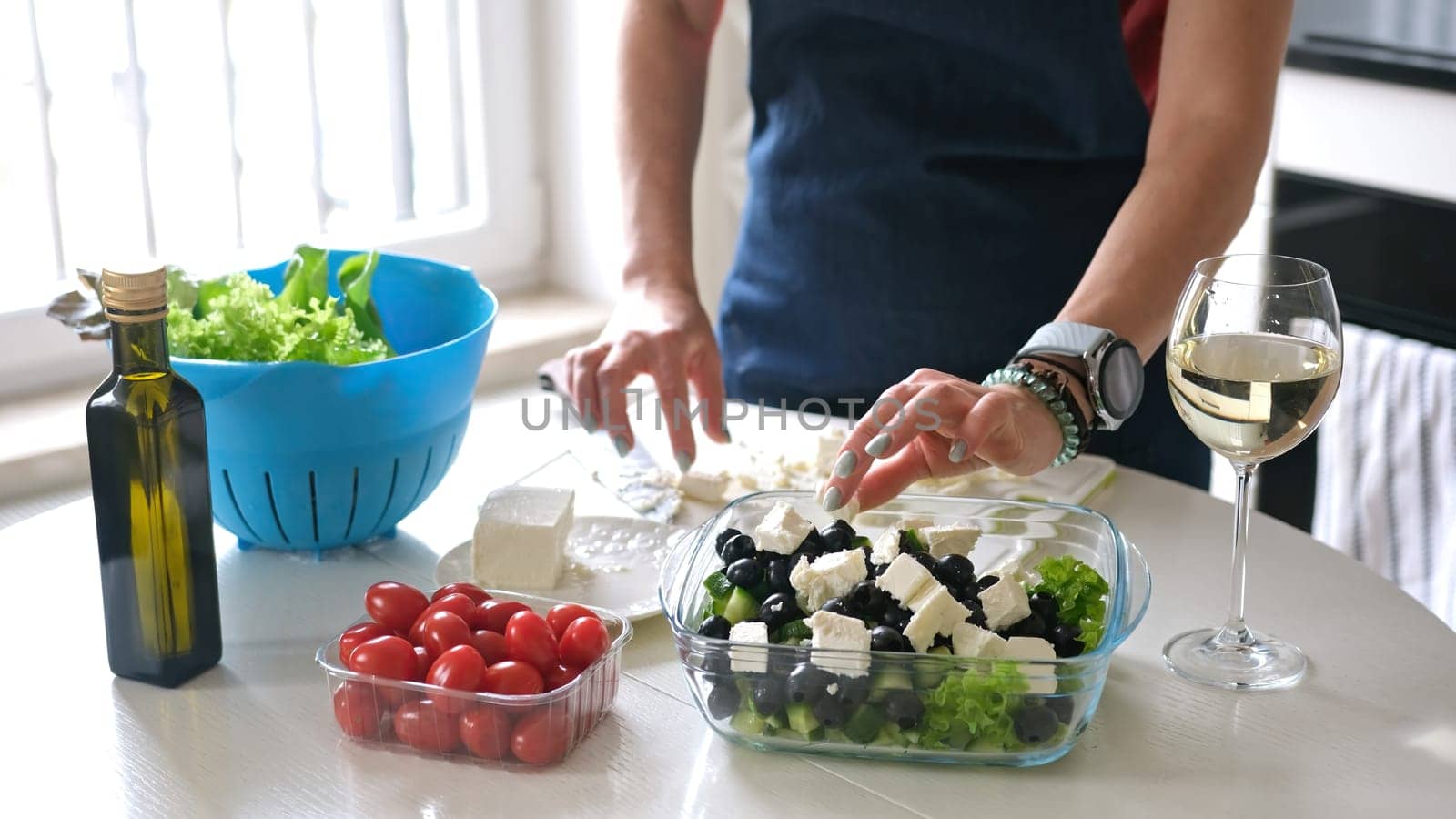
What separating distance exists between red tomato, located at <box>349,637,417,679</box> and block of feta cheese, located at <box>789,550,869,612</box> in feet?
0.80

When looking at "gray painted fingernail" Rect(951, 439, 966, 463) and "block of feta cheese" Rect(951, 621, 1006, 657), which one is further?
"gray painted fingernail" Rect(951, 439, 966, 463)

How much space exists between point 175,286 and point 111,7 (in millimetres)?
1094

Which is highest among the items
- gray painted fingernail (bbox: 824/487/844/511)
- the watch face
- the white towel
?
the watch face

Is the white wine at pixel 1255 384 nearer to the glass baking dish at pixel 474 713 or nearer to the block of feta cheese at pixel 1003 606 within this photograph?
the block of feta cheese at pixel 1003 606

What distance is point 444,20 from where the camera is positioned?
2439mm

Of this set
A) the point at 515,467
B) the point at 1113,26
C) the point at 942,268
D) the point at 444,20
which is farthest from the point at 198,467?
the point at 444,20

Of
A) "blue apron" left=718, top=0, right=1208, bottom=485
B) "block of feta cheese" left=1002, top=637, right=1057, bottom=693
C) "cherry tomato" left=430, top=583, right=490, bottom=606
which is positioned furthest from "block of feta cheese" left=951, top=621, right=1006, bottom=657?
"blue apron" left=718, top=0, right=1208, bottom=485

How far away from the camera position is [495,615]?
0.97 metres

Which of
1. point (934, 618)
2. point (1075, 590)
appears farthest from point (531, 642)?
point (1075, 590)

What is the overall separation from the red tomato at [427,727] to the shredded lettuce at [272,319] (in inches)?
14.8

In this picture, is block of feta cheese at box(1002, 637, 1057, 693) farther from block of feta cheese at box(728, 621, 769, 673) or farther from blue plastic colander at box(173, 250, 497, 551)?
blue plastic colander at box(173, 250, 497, 551)

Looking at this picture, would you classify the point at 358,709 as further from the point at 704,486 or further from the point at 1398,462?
the point at 1398,462

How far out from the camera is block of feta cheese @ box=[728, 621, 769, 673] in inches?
33.7

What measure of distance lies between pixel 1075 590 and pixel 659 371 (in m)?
0.50
